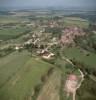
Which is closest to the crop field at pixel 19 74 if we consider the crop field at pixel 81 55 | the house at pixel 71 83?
the house at pixel 71 83

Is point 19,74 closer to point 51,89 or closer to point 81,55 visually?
point 51,89

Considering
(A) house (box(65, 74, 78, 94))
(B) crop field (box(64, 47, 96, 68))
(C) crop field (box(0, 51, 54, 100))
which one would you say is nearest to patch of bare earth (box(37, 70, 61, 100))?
(A) house (box(65, 74, 78, 94))

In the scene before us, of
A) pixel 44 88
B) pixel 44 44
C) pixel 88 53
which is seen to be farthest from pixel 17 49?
pixel 44 88

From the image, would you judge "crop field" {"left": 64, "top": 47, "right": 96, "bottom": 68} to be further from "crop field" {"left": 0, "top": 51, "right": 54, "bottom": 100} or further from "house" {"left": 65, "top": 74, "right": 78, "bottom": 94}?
"crop field" {"left": 0, "top": 51, "right": 54, "bottom": 100}

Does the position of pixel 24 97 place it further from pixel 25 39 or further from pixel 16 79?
pixel 25 39

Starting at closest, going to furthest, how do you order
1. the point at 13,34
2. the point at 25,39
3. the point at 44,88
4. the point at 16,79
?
the point at 44,88, the point at 16,79, the point at 25,39, the point at 13,34

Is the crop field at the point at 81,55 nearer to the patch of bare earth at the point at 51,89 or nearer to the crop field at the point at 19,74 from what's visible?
the crop field at the point at 19,74
